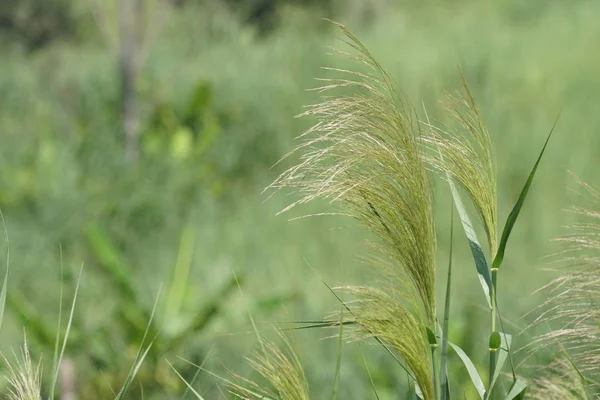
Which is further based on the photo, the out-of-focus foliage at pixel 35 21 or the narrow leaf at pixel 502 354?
the out-of-focus foliage at pixel 35 21

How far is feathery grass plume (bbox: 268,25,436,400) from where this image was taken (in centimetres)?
120

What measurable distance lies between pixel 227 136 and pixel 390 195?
26.6 ft

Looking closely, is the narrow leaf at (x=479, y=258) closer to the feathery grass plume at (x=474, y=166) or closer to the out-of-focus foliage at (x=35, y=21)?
the feathery grass plume at (x=474, y=166)

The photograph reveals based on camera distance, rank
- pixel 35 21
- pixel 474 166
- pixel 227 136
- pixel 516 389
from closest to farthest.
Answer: pixel 516 389 → pixel 474 166 → pixel 227 136 → pixel 35 21

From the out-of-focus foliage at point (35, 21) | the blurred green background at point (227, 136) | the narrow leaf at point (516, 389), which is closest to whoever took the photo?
the narrow leaf at point (516, 389)

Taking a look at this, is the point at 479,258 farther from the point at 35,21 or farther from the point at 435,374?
the point at 35,21

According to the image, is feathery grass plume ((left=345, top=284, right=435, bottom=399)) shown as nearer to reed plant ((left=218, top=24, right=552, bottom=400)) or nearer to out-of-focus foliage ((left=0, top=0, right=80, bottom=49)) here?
reed plant ((left=218, top=24, right=552, bottom=400))

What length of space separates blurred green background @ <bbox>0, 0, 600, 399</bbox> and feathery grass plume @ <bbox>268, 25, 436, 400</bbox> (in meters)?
2.70

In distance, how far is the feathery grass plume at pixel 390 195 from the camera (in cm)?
120

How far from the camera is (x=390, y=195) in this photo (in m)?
1.21

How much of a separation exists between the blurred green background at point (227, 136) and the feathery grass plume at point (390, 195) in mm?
2696

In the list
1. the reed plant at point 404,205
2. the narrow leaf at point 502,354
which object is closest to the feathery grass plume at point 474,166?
the reed plant at point 404,205

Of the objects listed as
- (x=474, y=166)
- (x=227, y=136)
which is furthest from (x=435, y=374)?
(x=227, y=136)

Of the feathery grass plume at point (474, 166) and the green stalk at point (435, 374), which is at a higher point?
the feathery grass plume at point (474, 166)
